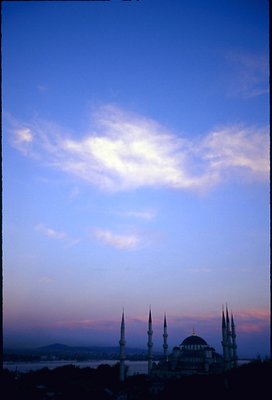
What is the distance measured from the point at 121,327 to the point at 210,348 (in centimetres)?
959

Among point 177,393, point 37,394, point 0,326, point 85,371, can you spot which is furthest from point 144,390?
point 0,326

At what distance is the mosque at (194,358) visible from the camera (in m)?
37.2

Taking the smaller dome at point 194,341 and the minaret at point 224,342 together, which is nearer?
the minaret at point 224,342

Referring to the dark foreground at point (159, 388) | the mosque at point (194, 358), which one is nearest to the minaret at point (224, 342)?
the mosque at point (194, 358)

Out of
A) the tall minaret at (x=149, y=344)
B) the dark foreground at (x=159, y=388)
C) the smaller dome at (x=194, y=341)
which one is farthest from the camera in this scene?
the smaller dome at (x=194, y=341)

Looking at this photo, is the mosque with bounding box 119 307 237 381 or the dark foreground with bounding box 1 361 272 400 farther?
the mosque with bounding box 119 307 237 381

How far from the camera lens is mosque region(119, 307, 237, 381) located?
37156 mm

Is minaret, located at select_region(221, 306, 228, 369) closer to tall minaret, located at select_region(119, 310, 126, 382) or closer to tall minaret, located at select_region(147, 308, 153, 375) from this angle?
tall minaret, located at select_region(147, 308, 153, 375)

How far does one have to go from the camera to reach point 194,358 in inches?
1566

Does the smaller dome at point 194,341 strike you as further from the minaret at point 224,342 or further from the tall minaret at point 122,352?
the tall minaret at point 122,352

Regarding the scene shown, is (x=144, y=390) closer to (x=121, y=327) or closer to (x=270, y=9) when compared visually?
(x=121, y=327)

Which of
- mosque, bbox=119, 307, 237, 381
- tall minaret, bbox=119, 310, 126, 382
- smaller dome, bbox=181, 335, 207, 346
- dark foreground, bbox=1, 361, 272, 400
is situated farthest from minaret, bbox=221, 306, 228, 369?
tall minaret, bbox=119, 310, 126, 382

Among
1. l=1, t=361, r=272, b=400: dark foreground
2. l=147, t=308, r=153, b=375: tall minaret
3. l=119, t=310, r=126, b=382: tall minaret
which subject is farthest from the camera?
l=147, t=308, r=153, b=375: tall minaret

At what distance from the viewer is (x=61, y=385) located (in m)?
33.7
